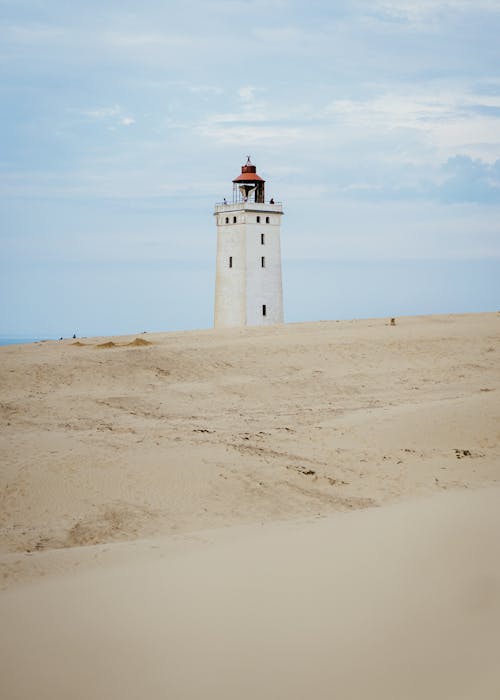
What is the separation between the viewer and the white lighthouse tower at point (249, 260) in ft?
131

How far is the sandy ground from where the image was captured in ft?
18.2

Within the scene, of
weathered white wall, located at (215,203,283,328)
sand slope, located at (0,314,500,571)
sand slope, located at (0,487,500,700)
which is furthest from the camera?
weathered white wall, located at (215,203,283,328)

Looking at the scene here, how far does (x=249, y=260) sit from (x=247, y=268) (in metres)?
0.38

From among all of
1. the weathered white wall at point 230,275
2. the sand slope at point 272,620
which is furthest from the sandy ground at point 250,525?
the weathered white wall at point 230,275

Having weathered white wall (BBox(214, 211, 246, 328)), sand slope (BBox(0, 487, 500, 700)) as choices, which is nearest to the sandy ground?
sand slope (BBox(0, 487, 500, 700))

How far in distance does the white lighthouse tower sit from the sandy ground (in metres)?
19.6

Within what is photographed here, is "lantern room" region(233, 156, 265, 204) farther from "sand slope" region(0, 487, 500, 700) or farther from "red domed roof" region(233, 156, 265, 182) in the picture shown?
"sand slope" region(0, 487, 500, 700)

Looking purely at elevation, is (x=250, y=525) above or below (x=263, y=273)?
below

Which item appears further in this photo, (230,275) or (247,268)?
(230,275)

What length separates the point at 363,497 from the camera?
1067 cm

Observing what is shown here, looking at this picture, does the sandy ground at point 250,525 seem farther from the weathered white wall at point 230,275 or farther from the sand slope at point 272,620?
the weathered white wall at point 230,275

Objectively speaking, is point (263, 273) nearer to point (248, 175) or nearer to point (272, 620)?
point (248, 175)

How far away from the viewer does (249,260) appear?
39.8m

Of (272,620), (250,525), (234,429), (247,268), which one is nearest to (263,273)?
(247,268)
